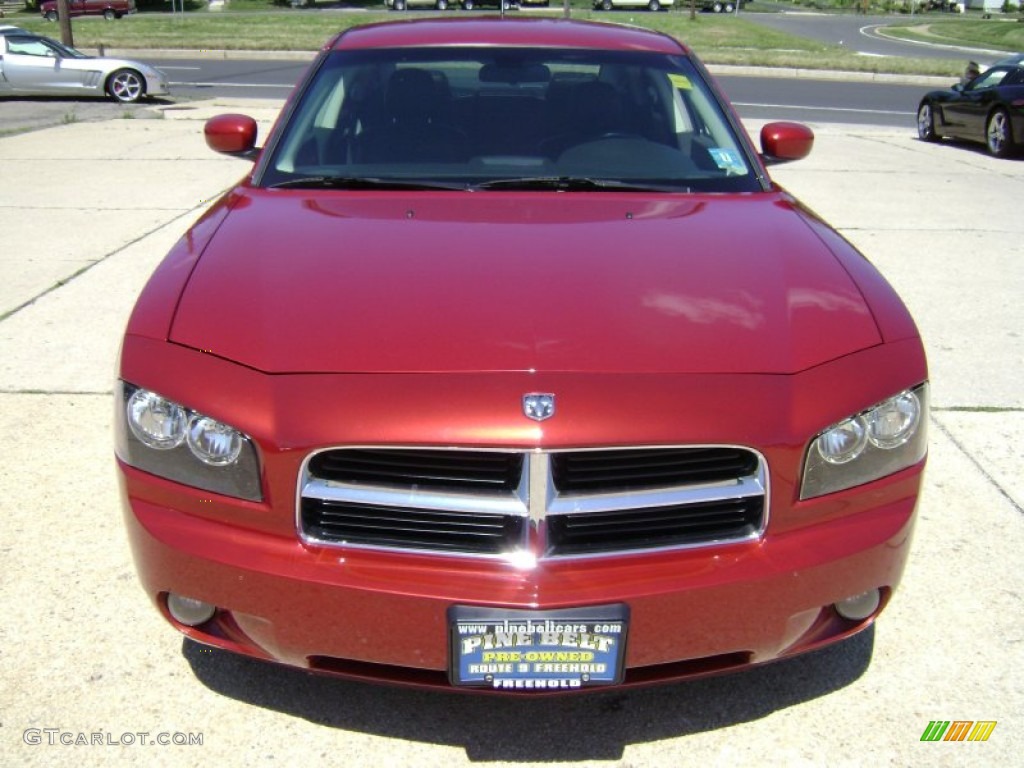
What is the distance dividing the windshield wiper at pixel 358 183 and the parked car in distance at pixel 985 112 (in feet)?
37.8

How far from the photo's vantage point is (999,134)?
13.1 m

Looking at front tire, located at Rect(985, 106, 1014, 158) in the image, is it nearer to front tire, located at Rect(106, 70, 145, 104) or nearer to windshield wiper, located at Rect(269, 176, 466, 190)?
windshield wiper, located at Rect(269, 176, 466, 190)

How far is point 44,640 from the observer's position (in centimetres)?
291

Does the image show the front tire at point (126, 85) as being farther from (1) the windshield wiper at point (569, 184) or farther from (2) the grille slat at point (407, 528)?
(2) the grille slat at point (407, 528)

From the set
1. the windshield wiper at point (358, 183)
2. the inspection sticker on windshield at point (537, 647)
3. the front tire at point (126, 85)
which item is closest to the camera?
the inspection sticker on windshield at point (537, 647)

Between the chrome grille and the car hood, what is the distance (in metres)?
0.20

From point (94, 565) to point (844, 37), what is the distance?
155 ft

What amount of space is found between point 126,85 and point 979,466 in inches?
633

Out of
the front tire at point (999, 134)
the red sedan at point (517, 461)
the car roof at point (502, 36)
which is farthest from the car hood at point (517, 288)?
the front tire at point (999, 134)

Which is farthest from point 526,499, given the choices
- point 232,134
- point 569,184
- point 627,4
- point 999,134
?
point 627,4

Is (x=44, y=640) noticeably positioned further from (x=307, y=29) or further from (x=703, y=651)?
(x=307, y=29)

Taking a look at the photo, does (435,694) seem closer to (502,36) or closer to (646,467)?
(646,467)

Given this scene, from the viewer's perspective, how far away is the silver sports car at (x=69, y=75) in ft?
56.0

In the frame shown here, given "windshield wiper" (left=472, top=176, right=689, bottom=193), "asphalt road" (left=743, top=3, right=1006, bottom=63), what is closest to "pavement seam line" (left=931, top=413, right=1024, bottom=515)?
"windshield wiper" (left=472, top=176, right=689, bottom=193)
